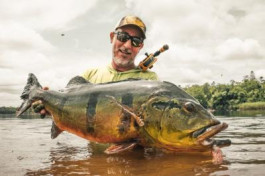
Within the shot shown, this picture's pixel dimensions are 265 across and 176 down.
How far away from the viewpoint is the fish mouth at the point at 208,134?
11.6 feet

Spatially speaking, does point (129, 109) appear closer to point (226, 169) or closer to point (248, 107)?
point (226, 169)

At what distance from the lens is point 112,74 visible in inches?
252

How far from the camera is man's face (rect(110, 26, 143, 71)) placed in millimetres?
6180

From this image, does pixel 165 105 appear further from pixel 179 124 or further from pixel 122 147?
pixel 122 147

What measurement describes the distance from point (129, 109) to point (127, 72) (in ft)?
8.12

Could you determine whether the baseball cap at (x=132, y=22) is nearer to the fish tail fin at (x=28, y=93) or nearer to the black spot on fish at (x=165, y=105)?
the fish tail fin at (x=28, y=93)

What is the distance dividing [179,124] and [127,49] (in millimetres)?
2845

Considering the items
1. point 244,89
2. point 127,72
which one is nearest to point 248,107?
point 244,89

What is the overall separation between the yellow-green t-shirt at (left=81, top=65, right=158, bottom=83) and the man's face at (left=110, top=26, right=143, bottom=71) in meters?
0.16

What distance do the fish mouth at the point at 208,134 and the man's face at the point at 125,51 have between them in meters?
3.02

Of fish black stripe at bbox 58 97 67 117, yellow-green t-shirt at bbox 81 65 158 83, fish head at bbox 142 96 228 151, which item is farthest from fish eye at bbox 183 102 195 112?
yellow-green t-shirt at bbox 81 65 158 83

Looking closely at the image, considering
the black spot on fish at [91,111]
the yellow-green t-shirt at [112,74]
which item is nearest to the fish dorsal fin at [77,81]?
the black spot on fish at [91,111]

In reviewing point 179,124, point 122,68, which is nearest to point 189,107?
point 179,124

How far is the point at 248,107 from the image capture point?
80.9 metres
